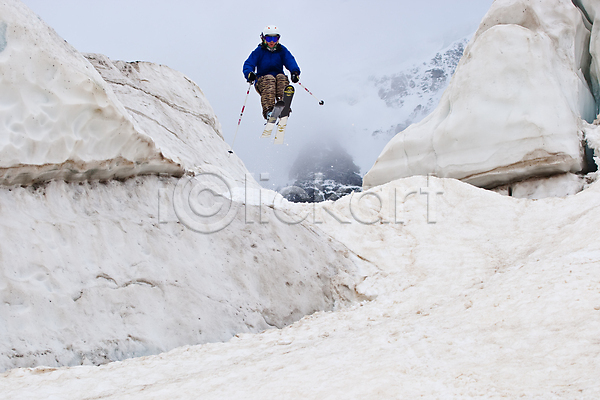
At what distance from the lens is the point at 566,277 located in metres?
3.22

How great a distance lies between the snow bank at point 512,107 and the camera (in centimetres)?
912

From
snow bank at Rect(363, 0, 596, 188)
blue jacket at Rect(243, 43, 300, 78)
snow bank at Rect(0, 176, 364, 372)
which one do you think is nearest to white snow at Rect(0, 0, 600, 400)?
snow bank at Rect(0, 176, 364, 372)

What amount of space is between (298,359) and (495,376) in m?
1.23

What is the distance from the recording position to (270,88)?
30.7 feet

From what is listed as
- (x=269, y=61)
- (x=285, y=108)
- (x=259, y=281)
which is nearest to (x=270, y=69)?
(x=269, y=61)

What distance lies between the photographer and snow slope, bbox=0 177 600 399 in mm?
2217

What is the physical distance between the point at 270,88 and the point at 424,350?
24.6 feet

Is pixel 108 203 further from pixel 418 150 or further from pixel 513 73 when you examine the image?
pixel 513 73

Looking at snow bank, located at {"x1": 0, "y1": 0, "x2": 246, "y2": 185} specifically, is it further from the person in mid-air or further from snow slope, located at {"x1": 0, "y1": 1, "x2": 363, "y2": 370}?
the person in mid-air

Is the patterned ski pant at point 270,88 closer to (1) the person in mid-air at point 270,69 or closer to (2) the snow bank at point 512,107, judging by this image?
(1) the person in mid-air at point 270,69

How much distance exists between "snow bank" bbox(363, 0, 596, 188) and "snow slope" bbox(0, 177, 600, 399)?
419 cm

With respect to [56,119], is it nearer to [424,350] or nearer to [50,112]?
[50,112]

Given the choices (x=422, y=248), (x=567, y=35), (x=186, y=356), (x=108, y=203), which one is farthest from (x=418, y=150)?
(x=186, y=356)

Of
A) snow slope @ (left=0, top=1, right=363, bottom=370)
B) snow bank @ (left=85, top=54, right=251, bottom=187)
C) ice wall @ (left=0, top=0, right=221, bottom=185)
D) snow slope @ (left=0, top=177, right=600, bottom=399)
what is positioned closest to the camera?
snow slope @ (left=0, top=177, right=600, bottom=399)
